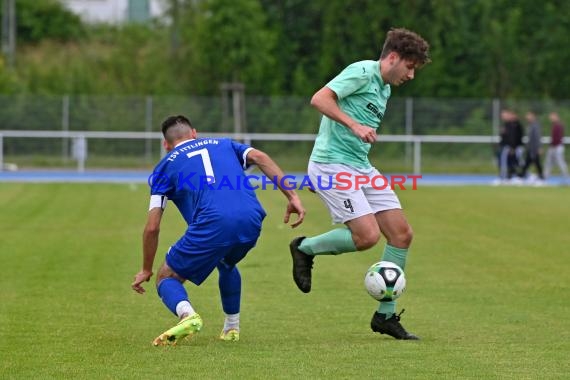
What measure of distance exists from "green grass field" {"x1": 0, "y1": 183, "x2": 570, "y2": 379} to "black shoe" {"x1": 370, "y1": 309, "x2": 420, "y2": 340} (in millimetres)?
115

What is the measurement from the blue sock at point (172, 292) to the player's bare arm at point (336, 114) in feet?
4.61

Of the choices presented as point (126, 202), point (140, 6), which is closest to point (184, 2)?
point (140, 6)

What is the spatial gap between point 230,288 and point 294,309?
182 cm

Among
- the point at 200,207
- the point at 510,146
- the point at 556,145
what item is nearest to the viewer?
the point at 200,207

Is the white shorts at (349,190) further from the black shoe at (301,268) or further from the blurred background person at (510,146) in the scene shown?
the blurred background person at (510,146)

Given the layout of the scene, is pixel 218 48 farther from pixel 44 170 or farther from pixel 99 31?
pixel 99 31

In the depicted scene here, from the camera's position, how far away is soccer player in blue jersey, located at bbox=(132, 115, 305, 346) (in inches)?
297

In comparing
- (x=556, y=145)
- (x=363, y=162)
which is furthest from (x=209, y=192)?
(x=556, y=145)

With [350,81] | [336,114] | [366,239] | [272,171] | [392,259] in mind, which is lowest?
[392,259]

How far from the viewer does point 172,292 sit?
300 inches

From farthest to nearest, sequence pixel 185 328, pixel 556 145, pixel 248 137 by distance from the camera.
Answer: pixel 248 137
pixel 556 145
pixel 185 328

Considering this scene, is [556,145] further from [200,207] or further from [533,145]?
[200,207]

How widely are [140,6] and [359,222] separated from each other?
55545 millimetres

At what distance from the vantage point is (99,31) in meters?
52.4
